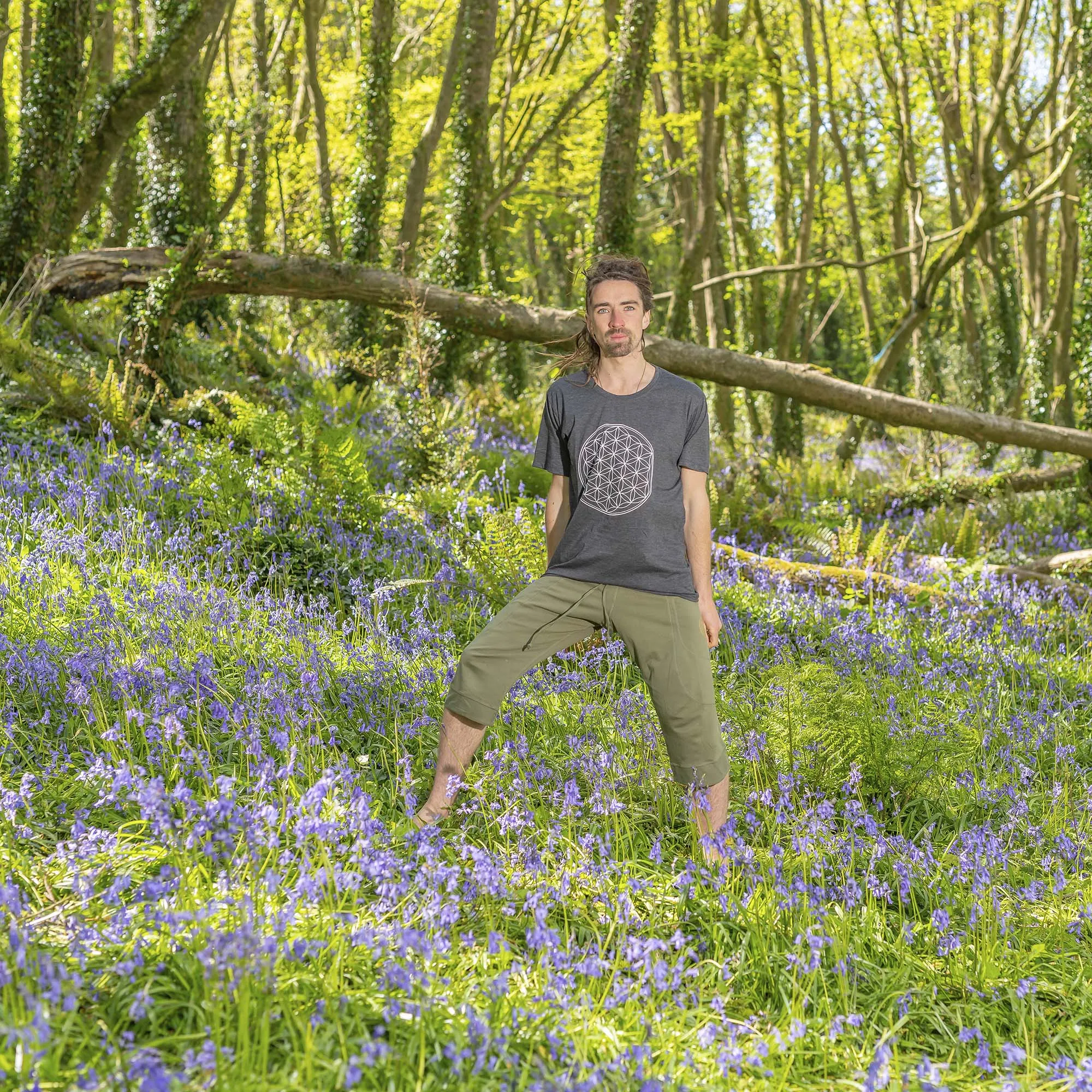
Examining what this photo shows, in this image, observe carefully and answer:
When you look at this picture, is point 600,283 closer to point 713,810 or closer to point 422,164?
point 713,810

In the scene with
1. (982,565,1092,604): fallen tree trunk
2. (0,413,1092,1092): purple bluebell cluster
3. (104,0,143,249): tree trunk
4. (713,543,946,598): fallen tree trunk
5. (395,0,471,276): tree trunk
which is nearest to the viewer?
(0,413,1092,1092): purple bluebell cluster

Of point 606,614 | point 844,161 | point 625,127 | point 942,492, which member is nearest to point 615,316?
point 606,614

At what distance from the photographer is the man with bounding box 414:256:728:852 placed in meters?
3.14

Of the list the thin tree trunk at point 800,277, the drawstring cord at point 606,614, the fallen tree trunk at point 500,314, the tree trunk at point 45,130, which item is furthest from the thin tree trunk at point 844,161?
the drawstring cord at point 606,614

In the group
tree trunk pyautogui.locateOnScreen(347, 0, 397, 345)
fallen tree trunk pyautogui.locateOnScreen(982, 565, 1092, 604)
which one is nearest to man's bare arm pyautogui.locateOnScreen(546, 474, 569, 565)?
fallen tree trunk pyautogui.locateOnScreen(982, 565, 1092, 604)

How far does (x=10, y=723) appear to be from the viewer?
334 cm

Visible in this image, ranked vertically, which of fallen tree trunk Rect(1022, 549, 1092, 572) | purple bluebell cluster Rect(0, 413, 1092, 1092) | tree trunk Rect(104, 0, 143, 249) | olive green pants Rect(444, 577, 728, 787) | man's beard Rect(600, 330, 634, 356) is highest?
tree trunk Rect(104, 0, 143, 249)

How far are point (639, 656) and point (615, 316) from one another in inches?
44.6

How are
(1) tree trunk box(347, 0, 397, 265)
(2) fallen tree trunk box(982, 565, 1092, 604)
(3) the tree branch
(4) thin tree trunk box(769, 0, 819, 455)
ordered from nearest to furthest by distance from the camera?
(2) fallen tree trunk box(982, 565, 1092, 604) → (1) tree trunk box(347, 0, 397, 265) → (4) thin tree trunk box(769, 0, 819, 455) → (3) the tree branch

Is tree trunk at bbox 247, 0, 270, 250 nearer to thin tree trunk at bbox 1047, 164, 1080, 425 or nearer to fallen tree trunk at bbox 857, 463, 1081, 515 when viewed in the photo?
fallen tree trunk at bbox 857, 463, 1081, 515

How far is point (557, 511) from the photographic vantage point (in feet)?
11.0

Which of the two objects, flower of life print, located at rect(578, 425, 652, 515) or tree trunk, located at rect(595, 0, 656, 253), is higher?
tree trunk, located at rect(595, 0, 656, 253)

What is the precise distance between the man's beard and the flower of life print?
10.0 inches

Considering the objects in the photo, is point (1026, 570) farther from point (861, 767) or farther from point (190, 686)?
point (190, 686)
